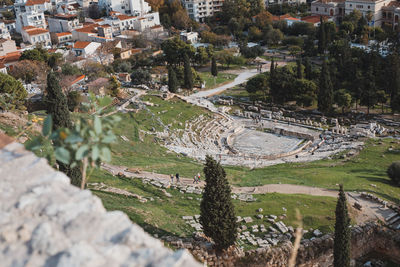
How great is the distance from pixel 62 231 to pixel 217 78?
6068 centimetres

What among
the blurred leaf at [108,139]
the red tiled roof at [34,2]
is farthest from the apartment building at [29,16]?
the blurred leaf at [108,139]

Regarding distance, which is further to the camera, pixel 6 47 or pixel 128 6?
pixel 128 6

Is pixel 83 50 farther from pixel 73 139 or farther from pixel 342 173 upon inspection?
pixel 73 139

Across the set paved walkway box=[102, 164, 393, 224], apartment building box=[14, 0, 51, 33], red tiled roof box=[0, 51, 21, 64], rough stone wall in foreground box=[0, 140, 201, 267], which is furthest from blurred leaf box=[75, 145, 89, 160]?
apartment building box=[14, 0, 51, 33]

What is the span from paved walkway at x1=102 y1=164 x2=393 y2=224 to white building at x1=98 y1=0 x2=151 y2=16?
83703 millimetres

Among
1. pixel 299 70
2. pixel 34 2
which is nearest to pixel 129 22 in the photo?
pixel 34 2

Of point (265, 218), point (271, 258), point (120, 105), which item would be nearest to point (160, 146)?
point (120, 105)

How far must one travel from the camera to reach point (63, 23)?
95938mm

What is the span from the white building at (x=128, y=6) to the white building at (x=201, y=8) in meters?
10.4

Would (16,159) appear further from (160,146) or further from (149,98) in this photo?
(149,98)

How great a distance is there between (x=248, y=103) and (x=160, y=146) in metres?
19.4

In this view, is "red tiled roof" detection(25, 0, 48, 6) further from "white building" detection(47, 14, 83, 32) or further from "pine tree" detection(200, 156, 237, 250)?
"pine tree" detection(200, 156, 237, 250)

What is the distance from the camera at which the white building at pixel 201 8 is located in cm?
10525

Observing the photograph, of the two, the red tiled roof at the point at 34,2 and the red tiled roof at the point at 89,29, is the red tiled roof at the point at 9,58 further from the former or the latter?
the red tiled roof at the point at 34,2
